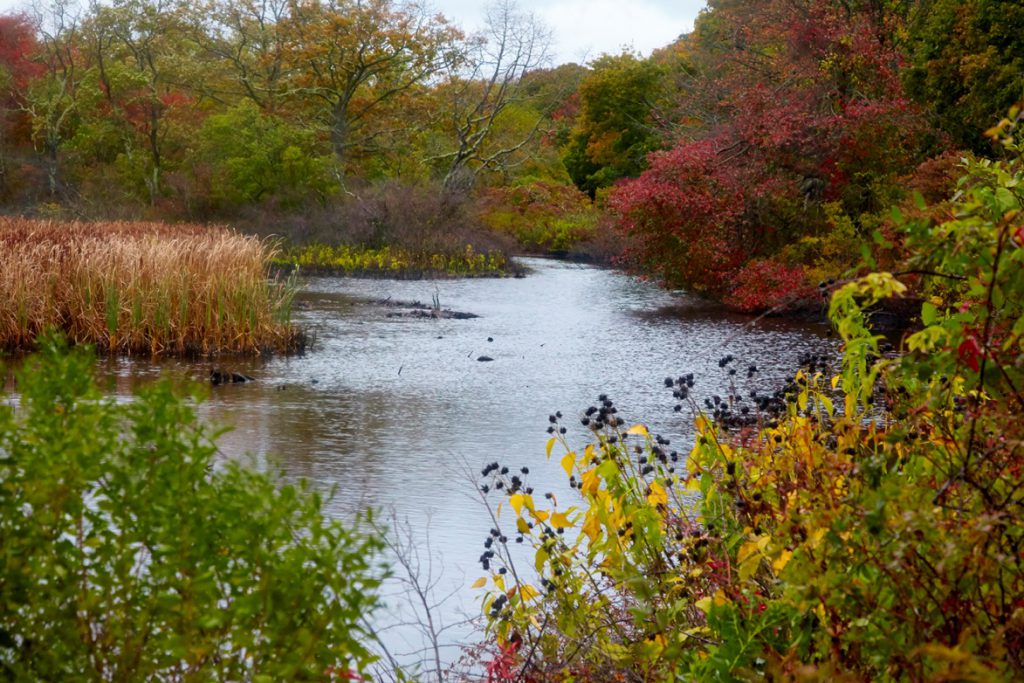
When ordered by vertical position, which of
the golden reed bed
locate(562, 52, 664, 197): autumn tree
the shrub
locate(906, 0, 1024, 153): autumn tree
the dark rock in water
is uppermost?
locate(562, 52, 664, 197): autumn tree

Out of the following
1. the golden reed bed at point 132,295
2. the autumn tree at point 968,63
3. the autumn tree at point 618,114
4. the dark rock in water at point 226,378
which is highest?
the autumn tree at point 618,114

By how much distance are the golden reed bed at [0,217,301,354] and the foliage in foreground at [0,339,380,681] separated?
9.59 m

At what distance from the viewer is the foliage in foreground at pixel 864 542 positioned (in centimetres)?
190

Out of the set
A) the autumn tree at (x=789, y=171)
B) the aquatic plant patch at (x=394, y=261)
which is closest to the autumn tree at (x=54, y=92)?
the aquatic plant patch at (x=394, y=261)

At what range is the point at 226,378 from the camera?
10273 mm

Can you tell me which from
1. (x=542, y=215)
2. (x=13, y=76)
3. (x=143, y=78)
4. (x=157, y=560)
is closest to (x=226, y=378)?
(x=157, y=560)

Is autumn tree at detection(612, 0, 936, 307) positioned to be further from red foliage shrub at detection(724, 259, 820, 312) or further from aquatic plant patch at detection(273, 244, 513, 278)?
aquatic plant patch at detection(273, 244, 513, 278)

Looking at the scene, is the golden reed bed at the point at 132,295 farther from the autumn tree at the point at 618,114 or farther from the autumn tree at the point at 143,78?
the autumn tree at the point at 618,114

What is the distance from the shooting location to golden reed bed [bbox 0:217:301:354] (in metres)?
11.2

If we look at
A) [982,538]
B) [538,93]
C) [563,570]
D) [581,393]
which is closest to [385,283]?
[581,393]

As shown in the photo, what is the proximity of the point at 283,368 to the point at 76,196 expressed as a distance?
23875mm

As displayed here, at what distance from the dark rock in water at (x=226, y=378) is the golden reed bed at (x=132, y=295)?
4.18ft

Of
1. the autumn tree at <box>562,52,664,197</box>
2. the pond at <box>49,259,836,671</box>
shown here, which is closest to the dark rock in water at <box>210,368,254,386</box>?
the pond at <box>49,259,836,671</box>

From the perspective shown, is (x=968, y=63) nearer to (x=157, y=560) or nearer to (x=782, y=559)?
(x=782, y=559)
